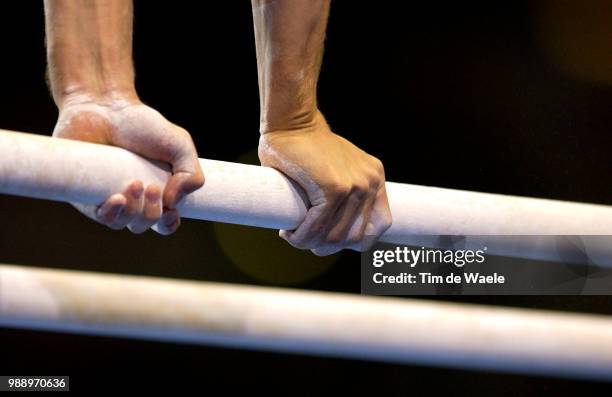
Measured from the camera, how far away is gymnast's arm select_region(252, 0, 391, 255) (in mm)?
1084

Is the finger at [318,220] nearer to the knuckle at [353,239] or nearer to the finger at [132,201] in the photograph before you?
the knuckle at [353,239]

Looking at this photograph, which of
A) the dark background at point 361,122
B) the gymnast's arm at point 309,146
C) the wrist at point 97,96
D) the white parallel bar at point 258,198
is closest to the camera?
the white parallel bar at point 258,198

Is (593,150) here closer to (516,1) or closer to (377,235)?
(516,1)

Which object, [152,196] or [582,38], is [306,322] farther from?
[582,38]

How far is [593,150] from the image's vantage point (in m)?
2.22

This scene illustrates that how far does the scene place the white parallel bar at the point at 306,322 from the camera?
780 mm

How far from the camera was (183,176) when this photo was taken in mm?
956

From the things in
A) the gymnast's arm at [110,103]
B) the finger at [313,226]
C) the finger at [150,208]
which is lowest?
the finger at [313,226]

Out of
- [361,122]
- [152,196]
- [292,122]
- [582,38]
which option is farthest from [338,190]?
[582,38]

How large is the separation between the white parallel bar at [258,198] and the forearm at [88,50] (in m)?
0.09

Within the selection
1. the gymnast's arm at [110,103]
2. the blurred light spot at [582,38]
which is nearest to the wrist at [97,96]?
the gymnast's arm at [110,103]

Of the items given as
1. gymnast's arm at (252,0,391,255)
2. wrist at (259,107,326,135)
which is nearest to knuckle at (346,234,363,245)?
gymnast's arm at (252,0,391,255)

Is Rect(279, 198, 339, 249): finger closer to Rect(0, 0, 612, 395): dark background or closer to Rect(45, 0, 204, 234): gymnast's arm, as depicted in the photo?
Rect(45, 0, 204, 234): gymnast's arm

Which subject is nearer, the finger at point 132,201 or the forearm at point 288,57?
the finger at point 132,201
